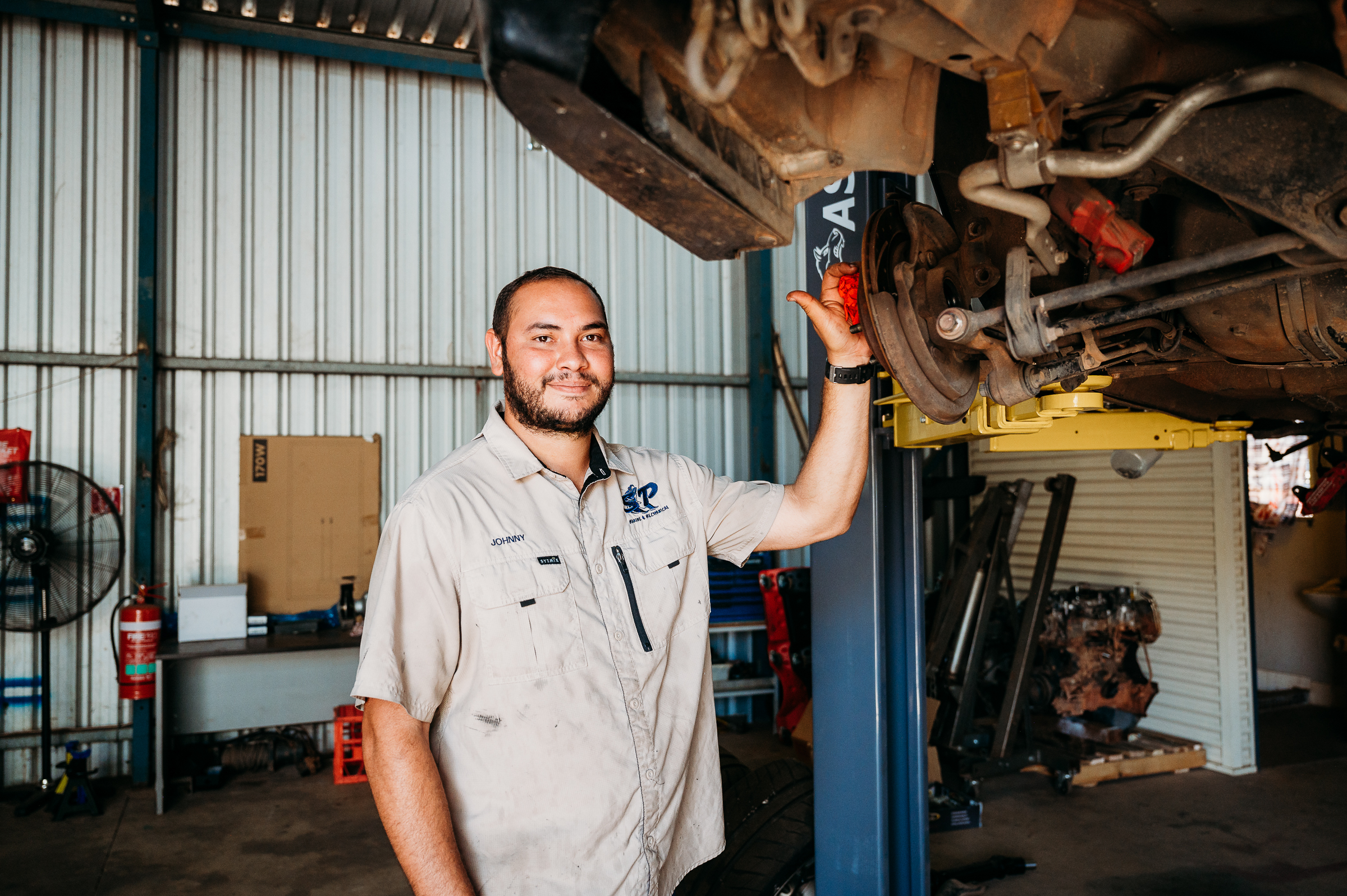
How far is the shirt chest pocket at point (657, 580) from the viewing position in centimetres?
154

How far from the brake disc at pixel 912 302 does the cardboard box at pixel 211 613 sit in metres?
4.41

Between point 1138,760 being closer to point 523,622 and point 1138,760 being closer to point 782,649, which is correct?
point 782,649

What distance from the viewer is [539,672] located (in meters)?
1.40

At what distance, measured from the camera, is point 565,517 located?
1549mm

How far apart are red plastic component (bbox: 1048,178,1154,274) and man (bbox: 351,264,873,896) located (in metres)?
0.47

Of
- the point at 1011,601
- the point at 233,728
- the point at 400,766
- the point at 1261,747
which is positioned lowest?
the point at 1261,747

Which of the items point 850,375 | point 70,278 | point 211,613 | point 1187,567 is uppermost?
point 70,278

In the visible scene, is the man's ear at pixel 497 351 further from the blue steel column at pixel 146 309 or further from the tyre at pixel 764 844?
the blue steel column at pixel 146 309

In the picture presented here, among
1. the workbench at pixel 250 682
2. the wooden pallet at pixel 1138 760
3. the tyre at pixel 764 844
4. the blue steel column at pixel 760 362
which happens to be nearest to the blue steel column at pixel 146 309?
the workbench at pixel 250 682

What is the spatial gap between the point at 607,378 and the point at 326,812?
3.75 meters

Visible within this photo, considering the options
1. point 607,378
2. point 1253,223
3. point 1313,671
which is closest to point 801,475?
point 607,378

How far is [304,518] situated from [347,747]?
1.45 meters

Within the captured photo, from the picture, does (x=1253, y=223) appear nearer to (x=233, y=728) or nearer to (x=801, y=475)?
(x=801, y=475)

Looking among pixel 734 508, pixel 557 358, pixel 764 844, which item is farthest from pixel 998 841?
pixel 557 358
